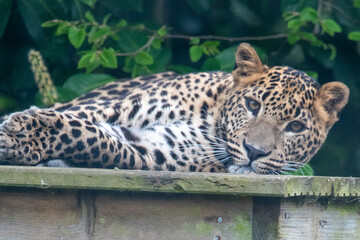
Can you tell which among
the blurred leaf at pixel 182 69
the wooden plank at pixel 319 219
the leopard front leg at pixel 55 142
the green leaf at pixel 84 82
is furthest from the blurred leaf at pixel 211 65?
the wooden plank at pixel 319 219

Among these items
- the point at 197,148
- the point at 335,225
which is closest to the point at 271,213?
the point at 335,225

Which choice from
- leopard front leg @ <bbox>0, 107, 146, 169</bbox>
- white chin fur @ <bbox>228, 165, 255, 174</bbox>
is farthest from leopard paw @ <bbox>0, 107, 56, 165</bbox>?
white chin fur @ <bbox>228, 165, 255, 174</bbox>

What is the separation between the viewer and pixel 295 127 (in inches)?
149

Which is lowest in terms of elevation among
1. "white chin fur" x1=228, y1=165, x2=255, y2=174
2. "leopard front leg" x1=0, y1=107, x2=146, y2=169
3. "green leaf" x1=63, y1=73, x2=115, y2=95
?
"white chin fur" x1=228, y1=165, x2=255, y2=174

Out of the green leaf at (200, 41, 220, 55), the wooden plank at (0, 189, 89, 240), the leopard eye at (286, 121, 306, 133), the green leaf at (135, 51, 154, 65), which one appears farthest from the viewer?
the green leaf at (200, 41, 220, 55)

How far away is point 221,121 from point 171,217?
5.17ft

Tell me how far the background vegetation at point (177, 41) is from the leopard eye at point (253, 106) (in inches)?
53.7

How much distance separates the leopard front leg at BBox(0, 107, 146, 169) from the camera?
282cm

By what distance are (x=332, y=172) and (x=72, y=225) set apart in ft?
13.7

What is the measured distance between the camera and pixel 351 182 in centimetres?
242

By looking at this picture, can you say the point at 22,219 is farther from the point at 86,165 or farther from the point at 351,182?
the point at 351,182

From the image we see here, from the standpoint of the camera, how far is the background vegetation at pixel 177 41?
17.5 feet

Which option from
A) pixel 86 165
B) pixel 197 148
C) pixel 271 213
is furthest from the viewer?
→ pixel 197 148

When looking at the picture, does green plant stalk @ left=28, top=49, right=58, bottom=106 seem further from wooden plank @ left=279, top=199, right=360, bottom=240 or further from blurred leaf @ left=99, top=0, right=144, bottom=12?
wooden plank @ left=279, top=199, right=360, bottom=240
